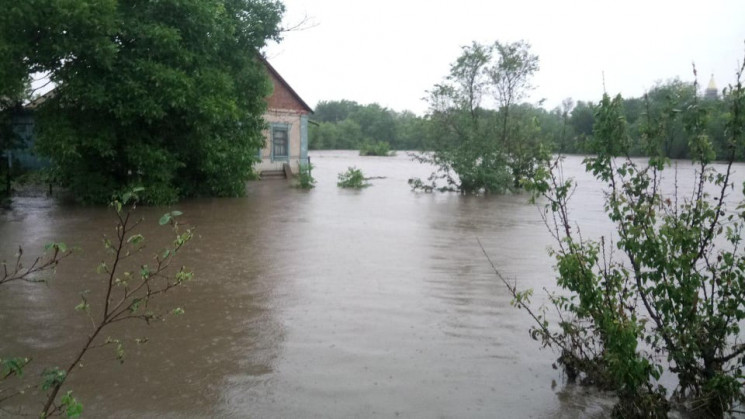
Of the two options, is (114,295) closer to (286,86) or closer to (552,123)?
(286,86)

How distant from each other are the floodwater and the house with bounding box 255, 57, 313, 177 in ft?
55.3

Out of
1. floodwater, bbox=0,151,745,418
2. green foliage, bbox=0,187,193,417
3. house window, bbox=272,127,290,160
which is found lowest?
floodwater, bbox=0,151,745,418

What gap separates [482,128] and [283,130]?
34.9 ft

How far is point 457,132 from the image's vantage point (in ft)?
79.5

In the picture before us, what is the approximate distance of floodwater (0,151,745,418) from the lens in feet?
15.5

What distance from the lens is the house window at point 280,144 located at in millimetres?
29594

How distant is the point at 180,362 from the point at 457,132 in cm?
2003

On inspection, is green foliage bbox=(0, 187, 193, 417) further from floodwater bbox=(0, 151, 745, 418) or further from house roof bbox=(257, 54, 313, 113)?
house roof bbox=(257, 54, 313, 113)

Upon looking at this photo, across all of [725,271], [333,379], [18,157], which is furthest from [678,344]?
[18,157]

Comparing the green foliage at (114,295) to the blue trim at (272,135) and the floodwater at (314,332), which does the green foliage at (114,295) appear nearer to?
the floodwater at (314,332)

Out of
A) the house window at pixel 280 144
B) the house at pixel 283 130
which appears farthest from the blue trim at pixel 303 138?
the house window at pixel 280 144

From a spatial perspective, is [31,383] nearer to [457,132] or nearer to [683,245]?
[683,245]

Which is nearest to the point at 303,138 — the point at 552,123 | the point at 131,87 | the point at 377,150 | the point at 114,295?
the point at 131,87

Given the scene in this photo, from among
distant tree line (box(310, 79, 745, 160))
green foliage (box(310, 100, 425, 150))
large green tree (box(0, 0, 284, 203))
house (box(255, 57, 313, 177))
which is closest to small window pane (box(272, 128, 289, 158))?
house (box(255, 57, 313, 177))
